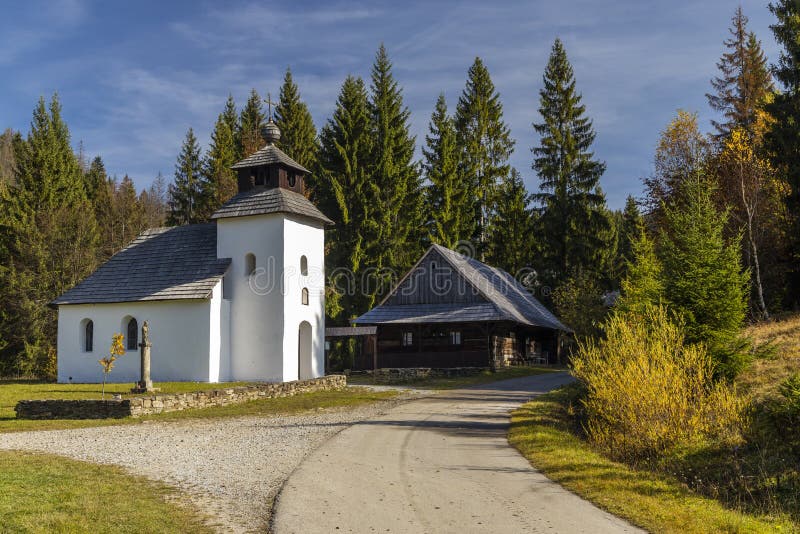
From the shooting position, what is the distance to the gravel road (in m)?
8.60

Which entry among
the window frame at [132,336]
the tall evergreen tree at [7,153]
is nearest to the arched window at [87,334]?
the window frame at [132,336]

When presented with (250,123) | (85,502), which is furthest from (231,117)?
(85,502)

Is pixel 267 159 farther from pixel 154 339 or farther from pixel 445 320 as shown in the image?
pixel 445 320

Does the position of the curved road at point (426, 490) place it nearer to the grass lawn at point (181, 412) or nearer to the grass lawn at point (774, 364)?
the grass lawn at point (181, 412)

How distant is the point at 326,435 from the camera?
14.0m

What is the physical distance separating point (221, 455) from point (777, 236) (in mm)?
32279

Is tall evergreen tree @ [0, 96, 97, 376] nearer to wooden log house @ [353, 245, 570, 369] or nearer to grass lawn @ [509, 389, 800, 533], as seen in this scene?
wooden log house @ [353, 245, 570, 369]

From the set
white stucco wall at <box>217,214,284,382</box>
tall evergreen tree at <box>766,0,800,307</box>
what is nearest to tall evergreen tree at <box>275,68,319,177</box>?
white stucco wall at <box>217,214,284,382</box>

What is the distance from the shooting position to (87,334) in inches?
1208

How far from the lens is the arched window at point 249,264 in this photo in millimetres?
28641

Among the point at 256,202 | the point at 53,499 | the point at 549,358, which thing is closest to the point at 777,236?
the point at 549,358

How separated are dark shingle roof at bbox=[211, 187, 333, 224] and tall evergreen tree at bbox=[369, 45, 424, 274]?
1500 cm

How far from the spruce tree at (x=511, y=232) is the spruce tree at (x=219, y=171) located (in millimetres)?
21491

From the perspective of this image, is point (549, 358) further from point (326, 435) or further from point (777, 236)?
point (326, 435)
